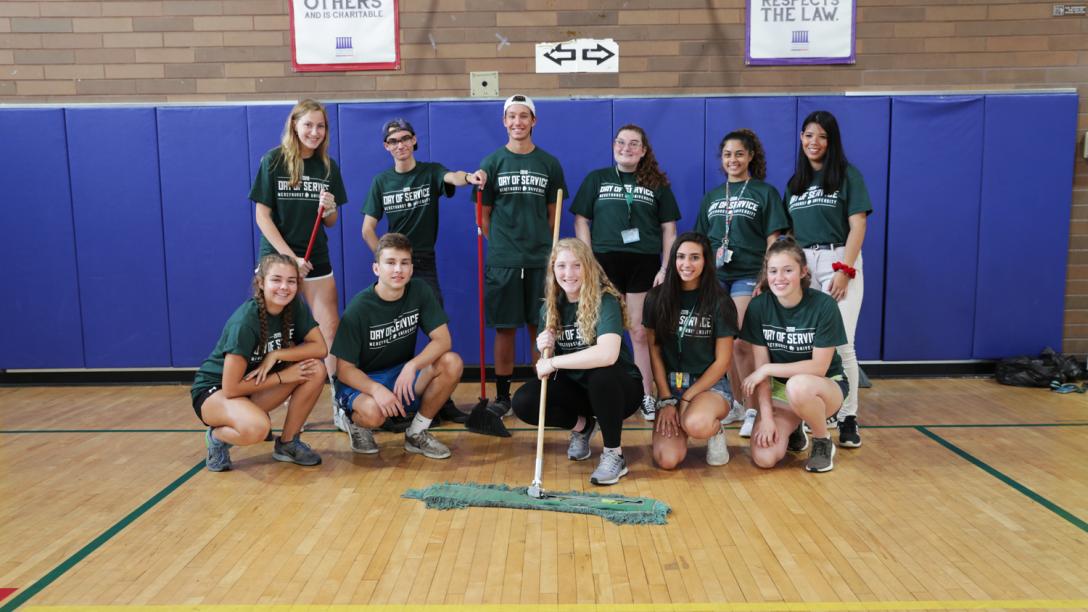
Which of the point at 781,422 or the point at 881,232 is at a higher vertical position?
the point at 881,232

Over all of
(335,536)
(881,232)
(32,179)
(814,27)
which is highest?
(814,27)

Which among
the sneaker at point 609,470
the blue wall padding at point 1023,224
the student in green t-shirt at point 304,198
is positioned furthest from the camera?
the blue wall padding at point 1023,224

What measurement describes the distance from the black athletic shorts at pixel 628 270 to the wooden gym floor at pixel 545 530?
0.83m

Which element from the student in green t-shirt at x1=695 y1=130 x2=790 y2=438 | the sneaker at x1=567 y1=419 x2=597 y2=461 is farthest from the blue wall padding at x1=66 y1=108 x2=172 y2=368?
the student in green t-shirt at x1=695 y1=130 x2=790 y2=438

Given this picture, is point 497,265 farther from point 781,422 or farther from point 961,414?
point 961,414

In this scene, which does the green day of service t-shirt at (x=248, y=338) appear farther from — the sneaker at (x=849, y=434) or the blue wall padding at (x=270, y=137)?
the sneaker at (x=849, y=434)

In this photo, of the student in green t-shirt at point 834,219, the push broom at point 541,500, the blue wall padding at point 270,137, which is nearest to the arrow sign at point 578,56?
the blue wall padding at point 270,137

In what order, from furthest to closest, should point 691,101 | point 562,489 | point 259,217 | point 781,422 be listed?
1. point 691,101
2. point 259,217
3. point 781,422
4. point 562,489

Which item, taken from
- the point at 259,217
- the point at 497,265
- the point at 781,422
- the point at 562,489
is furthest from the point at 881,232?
the point at 259,217

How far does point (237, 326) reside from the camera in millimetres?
3248

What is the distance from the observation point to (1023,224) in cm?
504

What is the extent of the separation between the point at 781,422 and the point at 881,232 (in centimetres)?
228

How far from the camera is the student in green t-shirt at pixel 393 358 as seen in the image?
3406mm

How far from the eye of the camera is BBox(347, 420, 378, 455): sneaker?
358 centimetres
